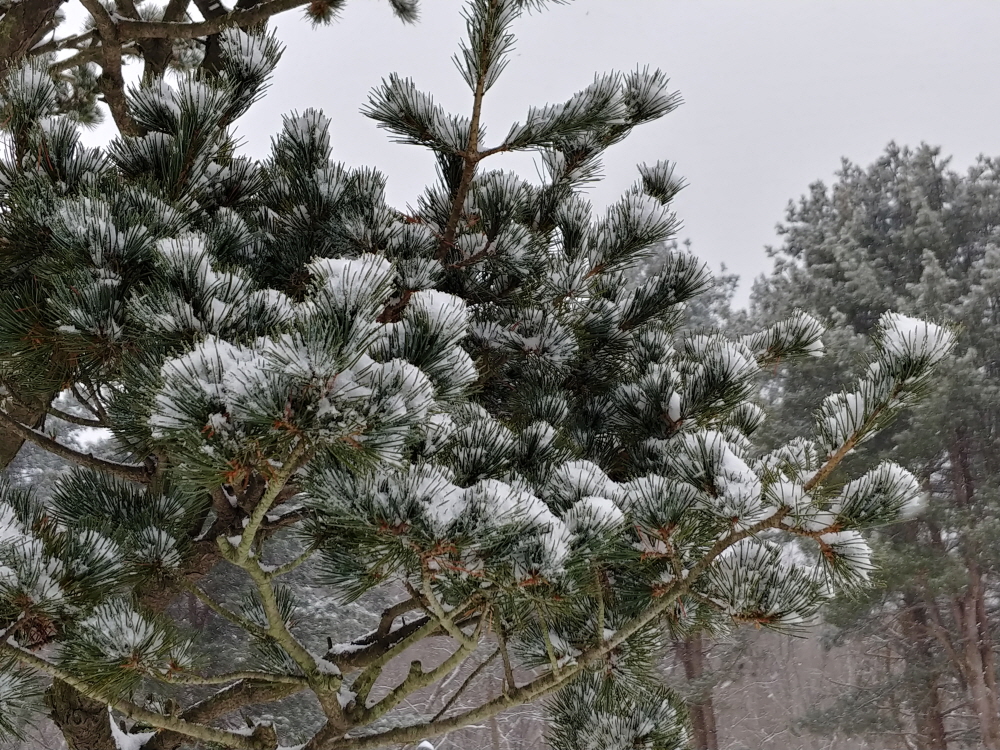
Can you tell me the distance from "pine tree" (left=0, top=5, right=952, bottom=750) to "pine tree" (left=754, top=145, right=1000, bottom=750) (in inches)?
170

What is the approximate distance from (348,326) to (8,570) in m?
0.42

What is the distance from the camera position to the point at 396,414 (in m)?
0.66

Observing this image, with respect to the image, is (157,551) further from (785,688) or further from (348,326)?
(785,688)

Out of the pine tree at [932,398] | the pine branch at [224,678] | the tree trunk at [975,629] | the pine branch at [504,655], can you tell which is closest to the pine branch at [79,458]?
the pine branch at [224,678]

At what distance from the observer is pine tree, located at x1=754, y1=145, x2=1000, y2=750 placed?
539 cm

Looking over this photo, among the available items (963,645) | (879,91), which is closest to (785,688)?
(963,645)

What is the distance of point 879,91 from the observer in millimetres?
36688

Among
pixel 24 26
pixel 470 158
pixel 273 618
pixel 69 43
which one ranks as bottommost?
pixel 273 618

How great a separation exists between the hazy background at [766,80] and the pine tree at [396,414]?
79.6 ft

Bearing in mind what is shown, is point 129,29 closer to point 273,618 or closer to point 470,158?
point 470,158

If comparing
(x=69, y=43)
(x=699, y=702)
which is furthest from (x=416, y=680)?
(x=699, y=702)

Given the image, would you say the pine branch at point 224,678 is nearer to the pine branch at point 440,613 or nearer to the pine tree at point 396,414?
the pine tree at point 396,414

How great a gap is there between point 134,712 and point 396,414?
2.02 feet

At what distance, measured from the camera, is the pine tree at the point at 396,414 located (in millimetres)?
750
